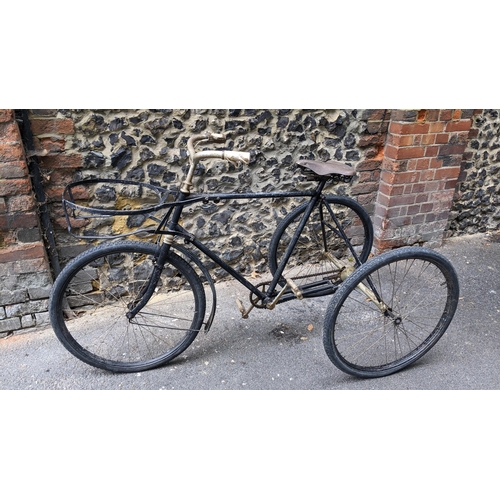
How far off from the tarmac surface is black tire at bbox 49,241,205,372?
0.41 ft

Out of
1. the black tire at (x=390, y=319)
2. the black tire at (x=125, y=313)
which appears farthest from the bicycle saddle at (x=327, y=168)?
the black tire at (x=125, y=313)

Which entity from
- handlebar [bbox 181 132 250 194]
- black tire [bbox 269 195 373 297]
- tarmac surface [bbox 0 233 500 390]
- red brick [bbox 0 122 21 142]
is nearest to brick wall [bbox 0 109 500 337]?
red brick [bbox 0 122 21 142]

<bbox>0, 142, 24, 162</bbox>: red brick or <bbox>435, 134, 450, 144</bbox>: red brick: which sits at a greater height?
<bbox>0, 142, 24, 162</bbox>: red brick

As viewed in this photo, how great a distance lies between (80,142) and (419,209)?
276 centimetres

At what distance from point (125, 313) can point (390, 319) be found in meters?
1.73

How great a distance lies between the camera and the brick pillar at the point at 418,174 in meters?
3.29

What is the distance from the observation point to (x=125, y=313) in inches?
110

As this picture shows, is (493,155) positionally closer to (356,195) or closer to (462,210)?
(462,210)

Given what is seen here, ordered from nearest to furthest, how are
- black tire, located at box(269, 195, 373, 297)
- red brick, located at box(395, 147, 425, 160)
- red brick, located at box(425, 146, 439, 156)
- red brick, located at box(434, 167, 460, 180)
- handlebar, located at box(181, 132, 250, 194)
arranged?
handlebar, located at box(181, 132, 250, 194) → black tire, located at box(269, 195, 373, 297) → red brick, located at box(395, 147, 425, 160) → red brick, located at box(425, 146, 439, 156) → red brick, located at box(434, 167, 460, 180)

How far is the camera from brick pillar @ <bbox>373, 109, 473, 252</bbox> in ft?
10.8

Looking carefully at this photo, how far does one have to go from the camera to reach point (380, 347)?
8.96 ft

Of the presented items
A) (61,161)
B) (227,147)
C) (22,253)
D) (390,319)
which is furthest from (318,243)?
(22,253)

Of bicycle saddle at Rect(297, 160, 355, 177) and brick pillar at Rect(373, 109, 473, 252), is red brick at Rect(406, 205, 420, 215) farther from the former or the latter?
bicycle saddle at Rect(297, 160, 355, 177)

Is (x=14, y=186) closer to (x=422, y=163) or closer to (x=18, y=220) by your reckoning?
(x=18, y=220)
